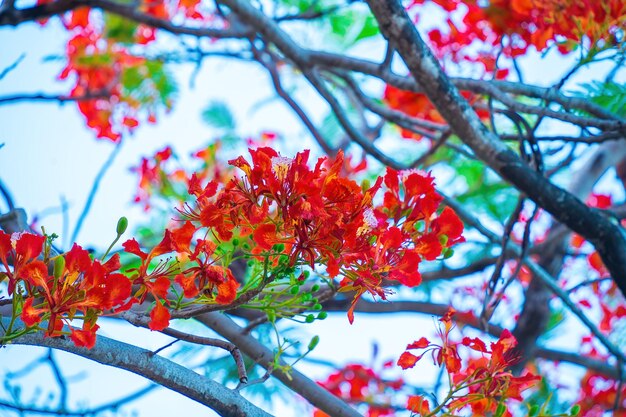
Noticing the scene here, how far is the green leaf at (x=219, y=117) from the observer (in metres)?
4.19

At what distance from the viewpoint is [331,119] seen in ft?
12.9

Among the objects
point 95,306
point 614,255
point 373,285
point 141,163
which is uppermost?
point 141,163

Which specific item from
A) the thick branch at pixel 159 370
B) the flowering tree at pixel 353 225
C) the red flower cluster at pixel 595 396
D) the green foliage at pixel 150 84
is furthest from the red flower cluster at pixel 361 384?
the thick branch at pixel 159 370

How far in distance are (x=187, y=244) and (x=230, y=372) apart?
1489mm

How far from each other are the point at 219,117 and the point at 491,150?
2561 mm

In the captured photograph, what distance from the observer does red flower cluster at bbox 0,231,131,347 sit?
1063 mm

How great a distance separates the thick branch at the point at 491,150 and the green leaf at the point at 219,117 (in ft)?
7.95

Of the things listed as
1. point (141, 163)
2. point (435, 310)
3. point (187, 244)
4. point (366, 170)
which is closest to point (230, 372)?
point (435, 310)

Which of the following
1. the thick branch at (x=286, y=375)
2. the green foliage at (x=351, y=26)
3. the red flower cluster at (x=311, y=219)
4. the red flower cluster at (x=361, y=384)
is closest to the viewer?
the red flower cluster at (x=311, y=219)

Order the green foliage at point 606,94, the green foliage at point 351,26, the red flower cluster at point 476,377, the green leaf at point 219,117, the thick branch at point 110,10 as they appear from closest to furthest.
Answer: the red flower cluster at point 476,377 < the green foliage at point 606,94 < the thick branch at point 110,10 < the green foliage at point 351,26 < the green leaf at point 219,117

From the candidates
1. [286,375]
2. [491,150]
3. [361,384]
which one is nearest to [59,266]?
[286,375]

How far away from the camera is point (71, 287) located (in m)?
1.08

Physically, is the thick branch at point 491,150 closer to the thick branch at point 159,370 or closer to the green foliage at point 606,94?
the green foliage at point 606,94

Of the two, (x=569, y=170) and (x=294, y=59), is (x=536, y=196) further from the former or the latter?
(x=569, y=170)
